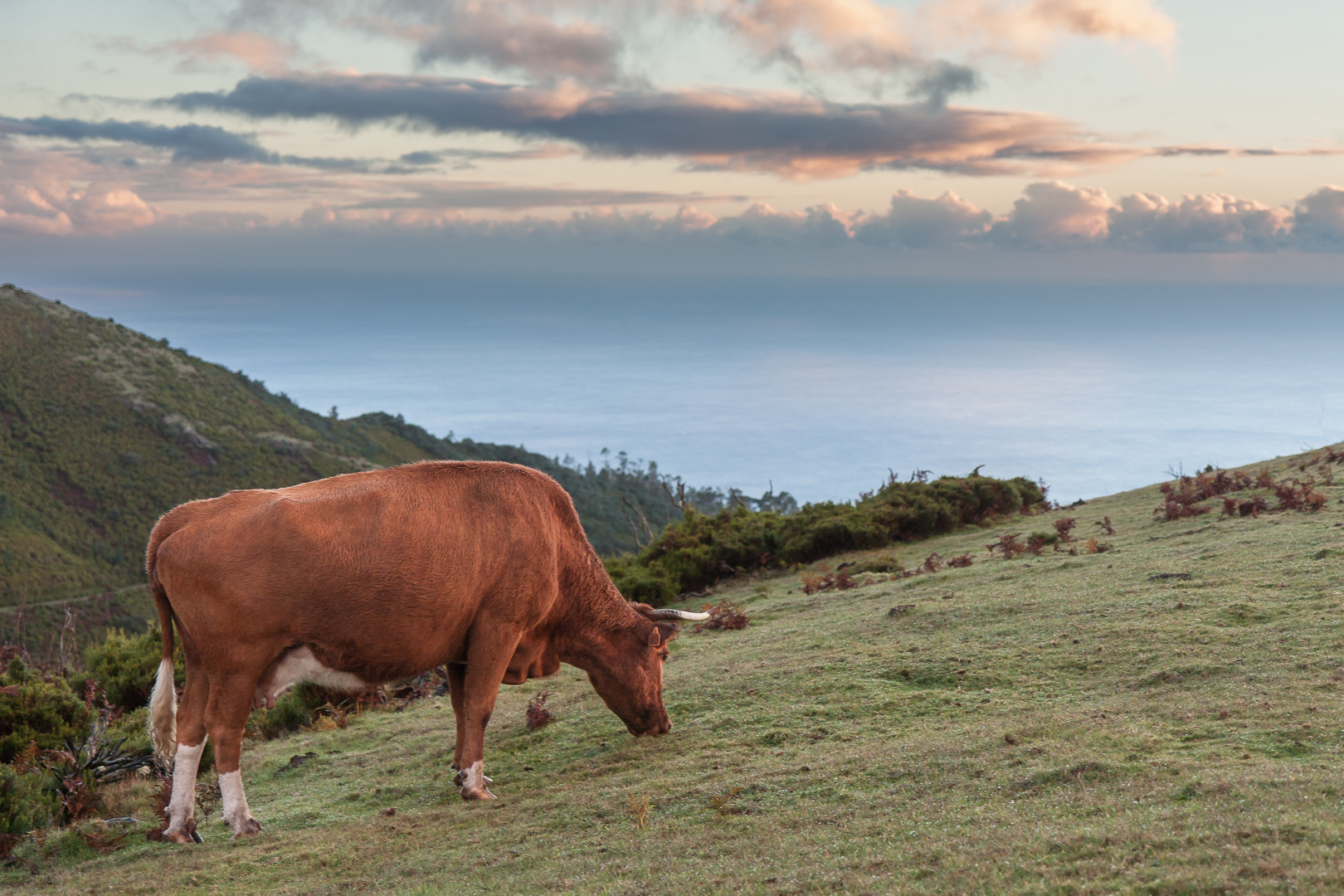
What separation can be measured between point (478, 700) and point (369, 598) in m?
1.33

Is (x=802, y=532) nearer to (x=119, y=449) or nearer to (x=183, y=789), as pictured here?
(x=183, y=789)

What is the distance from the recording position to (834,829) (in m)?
5.34

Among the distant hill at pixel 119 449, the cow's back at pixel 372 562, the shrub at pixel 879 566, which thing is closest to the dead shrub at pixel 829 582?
the shrub at pixel 879 566

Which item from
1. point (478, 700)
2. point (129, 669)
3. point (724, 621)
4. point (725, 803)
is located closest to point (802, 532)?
point (724, 621)

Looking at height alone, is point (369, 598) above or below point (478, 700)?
above

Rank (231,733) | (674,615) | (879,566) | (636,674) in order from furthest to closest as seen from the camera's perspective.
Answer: (879,566), (674,615), (636,674), (231,733)

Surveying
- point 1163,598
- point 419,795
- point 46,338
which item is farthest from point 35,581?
point 1163,598

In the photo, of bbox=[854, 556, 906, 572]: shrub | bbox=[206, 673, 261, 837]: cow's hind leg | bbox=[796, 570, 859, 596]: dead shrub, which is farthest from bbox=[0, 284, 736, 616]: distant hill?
bbox=[206, 673, 261, 837]: cow's hind leg

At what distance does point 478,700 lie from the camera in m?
7.84

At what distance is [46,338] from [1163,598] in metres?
86.5

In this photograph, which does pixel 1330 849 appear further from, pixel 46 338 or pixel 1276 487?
pixel 46 338

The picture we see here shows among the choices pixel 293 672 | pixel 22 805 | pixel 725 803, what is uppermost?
pixel 293 672

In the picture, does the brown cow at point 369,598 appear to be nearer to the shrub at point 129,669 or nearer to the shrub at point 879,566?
the shrub at point 129,669

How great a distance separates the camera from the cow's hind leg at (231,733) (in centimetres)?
692
